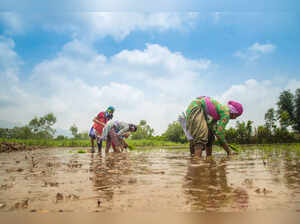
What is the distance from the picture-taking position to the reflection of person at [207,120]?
18.3 ft

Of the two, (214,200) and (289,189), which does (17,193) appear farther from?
(289,189)

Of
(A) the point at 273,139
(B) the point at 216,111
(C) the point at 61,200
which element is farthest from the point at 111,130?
(A) the point at 273,139

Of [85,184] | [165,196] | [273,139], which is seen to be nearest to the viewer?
[165,196]

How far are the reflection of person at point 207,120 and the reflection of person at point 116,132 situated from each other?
8.63 feet

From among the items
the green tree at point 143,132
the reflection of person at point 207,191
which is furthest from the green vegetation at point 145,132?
the reflection of person at point 207,191

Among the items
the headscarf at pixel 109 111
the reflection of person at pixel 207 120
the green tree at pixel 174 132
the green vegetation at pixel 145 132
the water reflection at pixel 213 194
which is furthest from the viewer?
the green tree at pixel 174 132

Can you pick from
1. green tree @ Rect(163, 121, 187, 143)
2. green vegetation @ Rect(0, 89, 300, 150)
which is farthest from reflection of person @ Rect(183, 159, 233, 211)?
green tree @ Rect(163, 121, 187, 143)

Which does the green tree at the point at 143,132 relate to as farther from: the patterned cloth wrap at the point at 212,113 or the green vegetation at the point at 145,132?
the patterned cloth wrap at the point at 212,113

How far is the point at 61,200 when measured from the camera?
1729 millimetres

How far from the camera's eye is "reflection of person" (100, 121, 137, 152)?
7848mm

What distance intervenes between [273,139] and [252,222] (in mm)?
15979

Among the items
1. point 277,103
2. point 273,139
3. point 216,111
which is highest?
point 277,103

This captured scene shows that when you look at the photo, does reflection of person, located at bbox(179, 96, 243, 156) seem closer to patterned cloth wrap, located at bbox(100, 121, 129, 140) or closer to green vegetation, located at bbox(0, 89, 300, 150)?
patterned cloth wrap, located at bbox(100, 121, 129, 140)

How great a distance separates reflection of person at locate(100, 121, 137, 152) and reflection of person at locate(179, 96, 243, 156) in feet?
8.63
